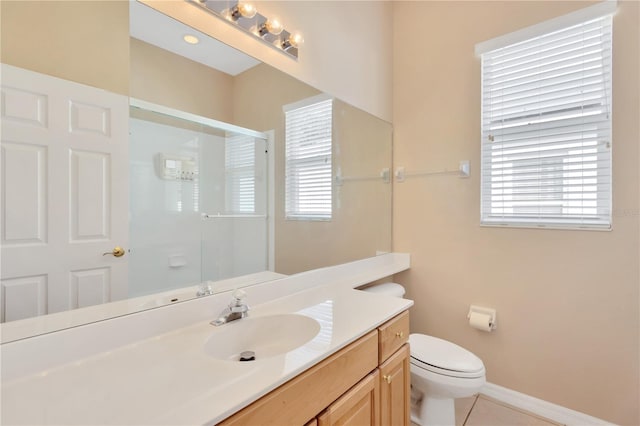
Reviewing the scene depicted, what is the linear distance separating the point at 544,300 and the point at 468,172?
35.3 inches

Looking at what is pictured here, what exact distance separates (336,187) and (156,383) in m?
1.47

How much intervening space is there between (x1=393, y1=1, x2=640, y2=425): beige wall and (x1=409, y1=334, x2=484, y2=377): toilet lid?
1.57 ft

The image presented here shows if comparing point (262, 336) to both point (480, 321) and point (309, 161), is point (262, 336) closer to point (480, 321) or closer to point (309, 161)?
point (309, 161)

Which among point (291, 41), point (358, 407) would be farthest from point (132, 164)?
point (358, 407)

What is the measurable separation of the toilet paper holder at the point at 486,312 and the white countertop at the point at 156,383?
1.29m

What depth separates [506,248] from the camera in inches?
73.1

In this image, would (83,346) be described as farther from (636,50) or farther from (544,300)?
(636,50)

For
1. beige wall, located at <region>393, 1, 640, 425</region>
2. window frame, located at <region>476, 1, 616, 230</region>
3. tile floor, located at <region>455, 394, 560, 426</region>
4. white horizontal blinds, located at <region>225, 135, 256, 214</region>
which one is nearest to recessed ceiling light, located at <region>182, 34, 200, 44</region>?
white horizontal blinds, located at <region>225, 135, 256, 214</region>

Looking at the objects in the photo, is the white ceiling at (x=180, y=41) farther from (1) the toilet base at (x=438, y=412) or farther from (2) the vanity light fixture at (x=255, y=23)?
(1) the toilet base at (x=438, y=412)

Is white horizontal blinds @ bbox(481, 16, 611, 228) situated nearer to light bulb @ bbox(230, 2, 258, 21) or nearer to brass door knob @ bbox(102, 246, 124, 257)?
light bulb @ bbox(230, 2, 258, 21)

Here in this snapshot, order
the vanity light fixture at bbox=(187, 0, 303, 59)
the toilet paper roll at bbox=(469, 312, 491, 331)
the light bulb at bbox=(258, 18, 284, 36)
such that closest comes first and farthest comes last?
the vanity light fixture at bbox=(187, 0, 303, 59)
the light bulb at bbox=(258, 18, 284, 36)
the toilet paper roll at bbox=(469, 312, 491, 331)

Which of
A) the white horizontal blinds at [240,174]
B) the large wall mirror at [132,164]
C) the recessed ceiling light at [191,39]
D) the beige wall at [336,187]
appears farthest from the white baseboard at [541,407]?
the recessed ceiling light at [191,39]

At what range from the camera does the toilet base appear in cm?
158

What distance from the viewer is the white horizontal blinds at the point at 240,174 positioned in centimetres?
129
